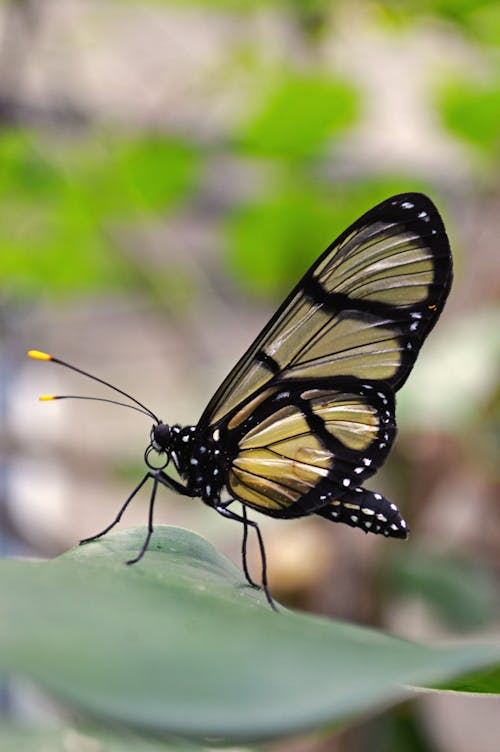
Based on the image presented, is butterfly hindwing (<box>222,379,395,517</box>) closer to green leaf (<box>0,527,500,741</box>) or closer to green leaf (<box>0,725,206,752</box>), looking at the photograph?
green leaf (<box>0,725,206,752</box>)

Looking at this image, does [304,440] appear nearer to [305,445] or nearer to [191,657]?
[305,445]

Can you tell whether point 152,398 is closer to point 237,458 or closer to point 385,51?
point 385,51

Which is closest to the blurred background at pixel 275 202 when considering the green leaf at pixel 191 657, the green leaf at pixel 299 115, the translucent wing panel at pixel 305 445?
the green leaf at pixel 299 115

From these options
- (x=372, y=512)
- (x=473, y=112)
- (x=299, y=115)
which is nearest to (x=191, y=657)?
(x=372, y=512)

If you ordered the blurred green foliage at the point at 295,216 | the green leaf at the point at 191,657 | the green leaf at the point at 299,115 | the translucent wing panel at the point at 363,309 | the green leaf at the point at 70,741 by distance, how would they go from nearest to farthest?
1. the green leaf at the point at 191,657
2. the green leaf at the point at 70,741
3. the translucent wing panel at the point at 363,309
4. the green leaf at the point at 299,115
5. the blurred green foliage at the point at 295,216

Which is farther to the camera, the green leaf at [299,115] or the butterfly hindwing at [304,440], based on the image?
the green leaf at [299,115]

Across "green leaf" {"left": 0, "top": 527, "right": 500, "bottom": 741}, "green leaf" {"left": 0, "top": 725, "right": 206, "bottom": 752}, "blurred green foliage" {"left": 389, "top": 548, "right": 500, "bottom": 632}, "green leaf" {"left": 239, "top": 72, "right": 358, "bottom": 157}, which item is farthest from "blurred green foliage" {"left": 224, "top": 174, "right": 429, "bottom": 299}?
"green leaf" {"left": 0, "top": 527, "right": 500, "bottom": 741}

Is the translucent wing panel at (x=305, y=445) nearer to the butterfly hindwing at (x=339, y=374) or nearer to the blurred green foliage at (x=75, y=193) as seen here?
the butterfly hindwing at (x=339, y=374)
